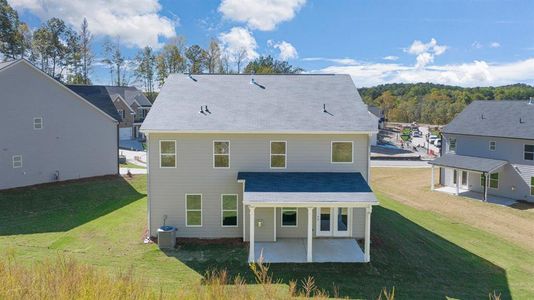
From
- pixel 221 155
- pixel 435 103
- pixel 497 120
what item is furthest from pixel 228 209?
pixel 435 103

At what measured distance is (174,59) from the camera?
74.2m

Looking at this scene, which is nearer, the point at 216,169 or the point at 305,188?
the point at 305,188

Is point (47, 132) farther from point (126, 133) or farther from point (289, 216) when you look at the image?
point (126, 133)

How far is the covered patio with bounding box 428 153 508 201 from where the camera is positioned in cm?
2919

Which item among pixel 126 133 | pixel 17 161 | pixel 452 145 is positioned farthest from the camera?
pixel 126 133

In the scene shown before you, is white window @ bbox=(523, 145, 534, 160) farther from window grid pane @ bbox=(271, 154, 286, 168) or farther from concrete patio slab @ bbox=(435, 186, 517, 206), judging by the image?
window grid pane @ bbox=(271, 154, 286, 168)

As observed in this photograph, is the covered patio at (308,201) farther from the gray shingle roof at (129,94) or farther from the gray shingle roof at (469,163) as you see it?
the gray shingle roof at (129,94)

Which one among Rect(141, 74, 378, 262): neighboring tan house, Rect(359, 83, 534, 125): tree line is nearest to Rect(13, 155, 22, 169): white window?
Rect(141, 74, 378, 262): neighboring tan house

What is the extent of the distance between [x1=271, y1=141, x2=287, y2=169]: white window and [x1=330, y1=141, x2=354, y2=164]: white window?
212 cm

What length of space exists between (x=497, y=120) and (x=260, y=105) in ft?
73.3

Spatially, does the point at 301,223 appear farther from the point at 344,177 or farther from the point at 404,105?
the point at 404,105

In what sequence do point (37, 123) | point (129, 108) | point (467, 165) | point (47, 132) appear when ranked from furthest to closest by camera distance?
point (129, 108) → point (467, 165) → point (47, 132) → point (37, 123)

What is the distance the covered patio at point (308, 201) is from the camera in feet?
50.2

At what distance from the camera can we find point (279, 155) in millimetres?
17953
